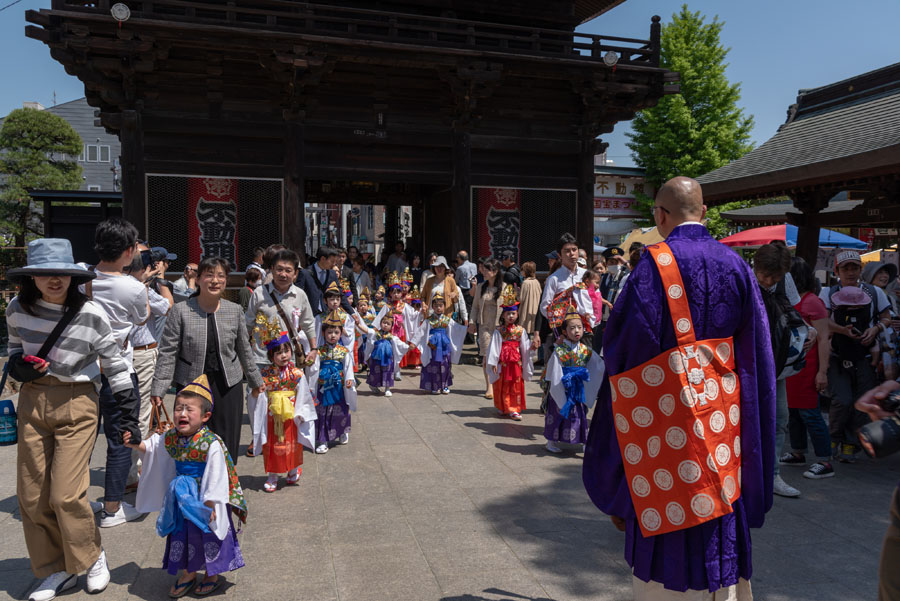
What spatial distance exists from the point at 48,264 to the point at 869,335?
6.46 meters

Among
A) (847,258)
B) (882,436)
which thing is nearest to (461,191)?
(847,258)

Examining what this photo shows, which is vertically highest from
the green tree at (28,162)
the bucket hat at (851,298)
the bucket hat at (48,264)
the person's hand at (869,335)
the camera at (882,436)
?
the green tree at (28,162)

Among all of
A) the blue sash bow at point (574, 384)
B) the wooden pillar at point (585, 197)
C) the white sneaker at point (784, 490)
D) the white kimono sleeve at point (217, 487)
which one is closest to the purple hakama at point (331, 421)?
the blue sash bow at point (574, 384)

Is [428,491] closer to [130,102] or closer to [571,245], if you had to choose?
[571,245]

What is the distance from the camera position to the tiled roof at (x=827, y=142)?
7.93 meters

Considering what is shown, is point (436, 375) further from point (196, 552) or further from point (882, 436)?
point (882, 436)

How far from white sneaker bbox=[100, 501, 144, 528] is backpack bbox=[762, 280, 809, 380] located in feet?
15.5

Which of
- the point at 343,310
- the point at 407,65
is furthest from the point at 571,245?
the point at 407,65

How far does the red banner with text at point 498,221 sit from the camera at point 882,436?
10.9m

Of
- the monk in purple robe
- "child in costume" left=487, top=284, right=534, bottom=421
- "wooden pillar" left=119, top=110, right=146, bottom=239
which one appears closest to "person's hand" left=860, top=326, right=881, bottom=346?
"child in costume" left=487, top=284, right=534, bottom=421

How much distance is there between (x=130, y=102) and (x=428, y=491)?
30.0 feet

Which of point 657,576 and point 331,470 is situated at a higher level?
point 657,576

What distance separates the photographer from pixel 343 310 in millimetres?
7051

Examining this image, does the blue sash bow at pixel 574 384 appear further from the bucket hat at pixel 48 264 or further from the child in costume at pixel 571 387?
the bucket hat at pixel 48 264
